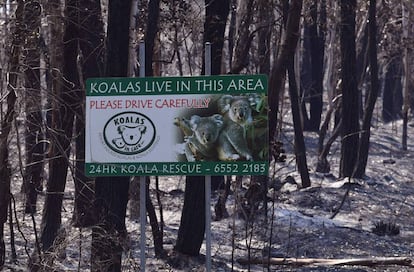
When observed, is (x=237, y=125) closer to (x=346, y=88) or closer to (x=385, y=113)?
(x=346, y=88)

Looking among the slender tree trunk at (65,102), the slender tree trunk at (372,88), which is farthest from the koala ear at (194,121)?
the slender tree trunk at (372,88)

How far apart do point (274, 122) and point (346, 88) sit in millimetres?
9440

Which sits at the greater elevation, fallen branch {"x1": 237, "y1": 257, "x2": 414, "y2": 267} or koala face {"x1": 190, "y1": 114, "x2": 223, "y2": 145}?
koala face {"x1": 190, "y1": 114, "x2": 223, "y2": 145}

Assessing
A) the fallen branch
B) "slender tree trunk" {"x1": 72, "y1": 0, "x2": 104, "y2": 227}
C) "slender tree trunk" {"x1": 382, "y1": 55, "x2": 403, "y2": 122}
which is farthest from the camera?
"slender tree trunk" {"x1": 382, "y1": 55, "x2": 403, "y2": 122}

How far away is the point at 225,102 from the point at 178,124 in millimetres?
511

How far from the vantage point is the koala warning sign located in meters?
9.57

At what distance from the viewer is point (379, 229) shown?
1777 centimetres

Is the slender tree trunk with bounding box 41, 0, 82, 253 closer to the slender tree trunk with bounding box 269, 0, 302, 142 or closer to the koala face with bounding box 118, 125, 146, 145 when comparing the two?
the koala face with bounding box 118, 125, 146, 145

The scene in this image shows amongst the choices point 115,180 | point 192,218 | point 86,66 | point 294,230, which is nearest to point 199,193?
point 192,218

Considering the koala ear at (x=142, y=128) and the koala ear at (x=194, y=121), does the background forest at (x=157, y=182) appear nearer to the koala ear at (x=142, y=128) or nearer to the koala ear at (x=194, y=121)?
the koala ear at (x=194, y=121)

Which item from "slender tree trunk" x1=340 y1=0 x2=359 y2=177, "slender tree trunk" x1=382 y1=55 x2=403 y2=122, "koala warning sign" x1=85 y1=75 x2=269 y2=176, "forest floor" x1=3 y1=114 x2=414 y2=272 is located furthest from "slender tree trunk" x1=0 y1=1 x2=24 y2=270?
"slender tree trunk" x1=382 y1=55 x2=403 y2=122

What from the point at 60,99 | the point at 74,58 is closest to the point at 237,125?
the point at 60,99

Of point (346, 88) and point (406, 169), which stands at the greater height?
point (346, 88)

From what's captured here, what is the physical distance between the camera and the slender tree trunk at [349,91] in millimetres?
24156
